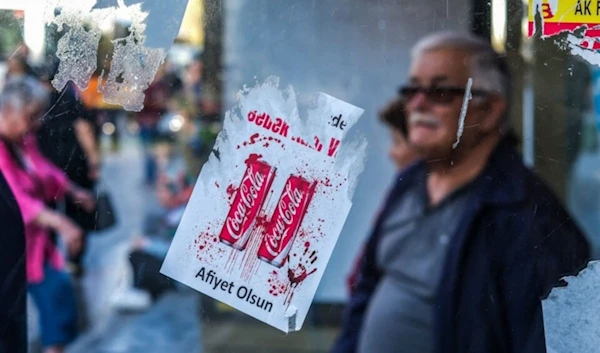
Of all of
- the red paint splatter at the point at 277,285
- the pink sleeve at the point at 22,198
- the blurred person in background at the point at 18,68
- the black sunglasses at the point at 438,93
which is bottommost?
the pink sleeve at the point at 22,198

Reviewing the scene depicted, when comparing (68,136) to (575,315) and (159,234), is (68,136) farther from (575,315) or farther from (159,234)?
(575,315)

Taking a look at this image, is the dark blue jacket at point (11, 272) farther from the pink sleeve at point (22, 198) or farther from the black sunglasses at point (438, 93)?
the black sunglasses at point (438, 93)

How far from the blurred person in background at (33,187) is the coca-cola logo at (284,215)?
0.42 metres

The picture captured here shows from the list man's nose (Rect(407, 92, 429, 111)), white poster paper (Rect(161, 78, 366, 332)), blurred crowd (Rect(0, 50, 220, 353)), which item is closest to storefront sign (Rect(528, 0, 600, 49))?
man's nose (Rect(407, 92, 429, 111))

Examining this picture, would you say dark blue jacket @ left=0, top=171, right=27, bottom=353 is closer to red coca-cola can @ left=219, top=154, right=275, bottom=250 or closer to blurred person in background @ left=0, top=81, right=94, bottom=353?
blurred person in background @ left=0, top=81, right=94, bottom=353

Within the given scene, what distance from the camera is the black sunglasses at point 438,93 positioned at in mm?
1484

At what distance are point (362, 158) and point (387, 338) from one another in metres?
0.42

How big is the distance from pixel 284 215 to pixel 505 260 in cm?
47

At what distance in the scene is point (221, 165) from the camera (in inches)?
61.1

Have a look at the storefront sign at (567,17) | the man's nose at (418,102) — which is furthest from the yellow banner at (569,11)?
the man's nose at (418,102)

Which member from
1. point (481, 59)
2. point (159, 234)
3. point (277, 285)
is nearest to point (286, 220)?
point (277, 285)

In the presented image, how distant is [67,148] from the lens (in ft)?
5.20

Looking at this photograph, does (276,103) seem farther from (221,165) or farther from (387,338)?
(387,338)

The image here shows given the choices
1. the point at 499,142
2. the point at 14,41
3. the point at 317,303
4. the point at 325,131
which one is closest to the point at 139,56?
the point at 14,41
